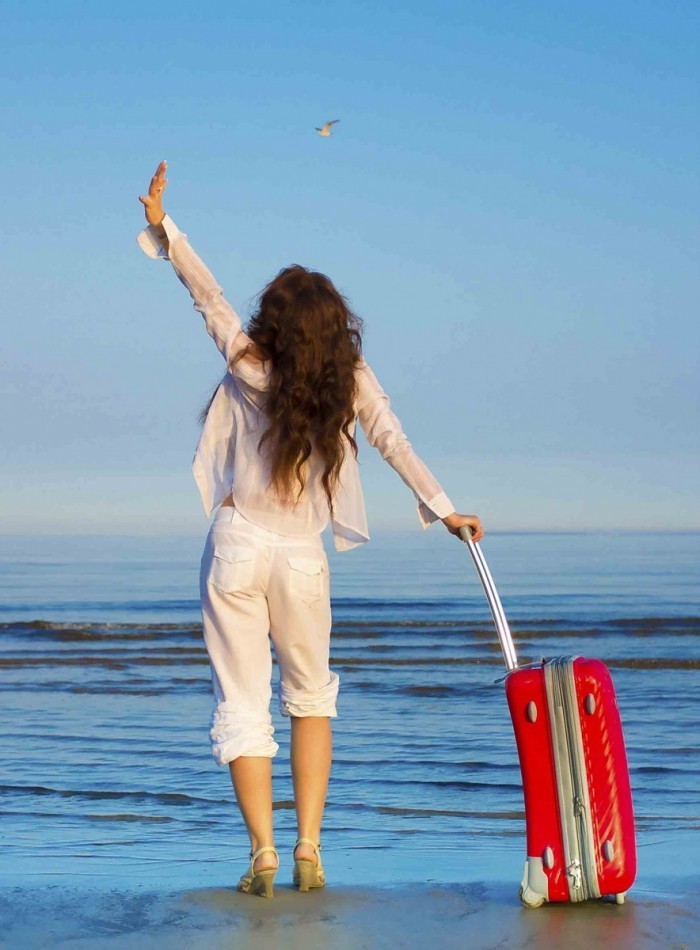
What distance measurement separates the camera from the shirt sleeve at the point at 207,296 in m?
3.37

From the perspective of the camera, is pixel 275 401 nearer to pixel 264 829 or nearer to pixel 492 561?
pixel 264 829

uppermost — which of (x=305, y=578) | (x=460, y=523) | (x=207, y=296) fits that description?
(x=207, y=296)

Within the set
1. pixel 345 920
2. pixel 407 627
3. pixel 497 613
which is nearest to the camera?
pixel 345 920

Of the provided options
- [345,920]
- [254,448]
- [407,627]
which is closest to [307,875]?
[345,920]

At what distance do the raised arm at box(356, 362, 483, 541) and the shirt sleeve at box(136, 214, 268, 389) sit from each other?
31 centimetres

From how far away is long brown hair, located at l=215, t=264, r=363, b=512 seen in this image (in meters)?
3.33

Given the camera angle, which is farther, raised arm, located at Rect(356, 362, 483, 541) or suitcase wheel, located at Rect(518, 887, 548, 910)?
raised arm, located at Rect(356, 362, 483, 541)

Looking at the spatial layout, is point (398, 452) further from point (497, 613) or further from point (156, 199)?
point (156, 199)

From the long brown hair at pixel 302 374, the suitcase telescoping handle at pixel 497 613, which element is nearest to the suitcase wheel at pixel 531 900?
the suitcase telescoping handle at pixel 497 613

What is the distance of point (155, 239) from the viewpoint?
3436 mm

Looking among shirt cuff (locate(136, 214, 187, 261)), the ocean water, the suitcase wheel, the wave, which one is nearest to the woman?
shirt cuff (locate(136, 214, 187, 261))

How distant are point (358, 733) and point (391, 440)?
4.75 m

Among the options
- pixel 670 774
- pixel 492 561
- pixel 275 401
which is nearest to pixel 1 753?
pixel 670 774

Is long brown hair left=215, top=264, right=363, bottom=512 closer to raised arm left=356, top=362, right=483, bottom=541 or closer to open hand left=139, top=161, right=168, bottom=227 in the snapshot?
raised arm left=356, top=362, right=483, bottom=541
